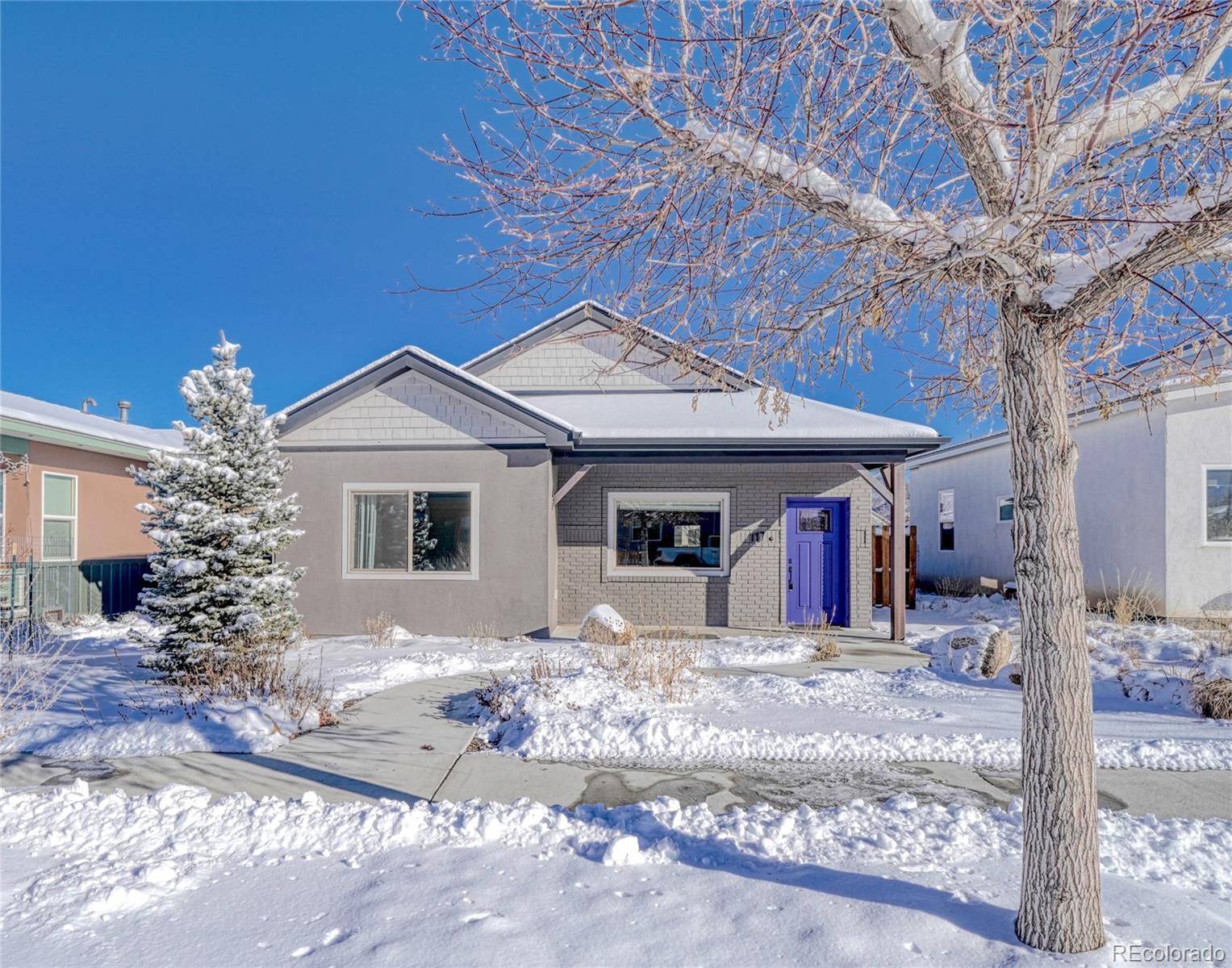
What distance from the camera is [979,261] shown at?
2818mm

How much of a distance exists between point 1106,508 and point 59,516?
66.1ft

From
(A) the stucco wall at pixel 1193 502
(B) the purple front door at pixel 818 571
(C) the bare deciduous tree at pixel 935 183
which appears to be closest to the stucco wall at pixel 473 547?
(B) the purple front door at pixel 818 571

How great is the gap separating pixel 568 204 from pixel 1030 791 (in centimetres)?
324

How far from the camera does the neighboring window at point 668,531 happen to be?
466 inches

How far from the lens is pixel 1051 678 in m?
2.61

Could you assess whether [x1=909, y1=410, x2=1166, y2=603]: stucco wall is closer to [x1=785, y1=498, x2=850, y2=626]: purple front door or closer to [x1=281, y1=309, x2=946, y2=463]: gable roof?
[x1=281, y1=309, x2=946, y2=463]: gable roof

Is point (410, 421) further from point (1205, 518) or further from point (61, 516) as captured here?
point (1205, 518)

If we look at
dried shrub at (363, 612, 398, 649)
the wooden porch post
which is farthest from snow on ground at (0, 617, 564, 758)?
the wooden porch post

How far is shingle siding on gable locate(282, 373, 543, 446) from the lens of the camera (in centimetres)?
1065

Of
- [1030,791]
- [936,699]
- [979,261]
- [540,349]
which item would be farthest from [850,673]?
[540,349]

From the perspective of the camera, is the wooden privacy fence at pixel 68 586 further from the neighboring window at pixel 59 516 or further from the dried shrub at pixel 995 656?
the dried shrub at pixel 995 656

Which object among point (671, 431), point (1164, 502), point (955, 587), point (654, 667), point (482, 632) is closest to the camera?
point (654, 667)

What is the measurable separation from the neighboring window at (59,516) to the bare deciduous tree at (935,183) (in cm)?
1235

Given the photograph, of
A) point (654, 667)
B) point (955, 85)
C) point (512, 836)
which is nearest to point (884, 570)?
point (654, 667)
